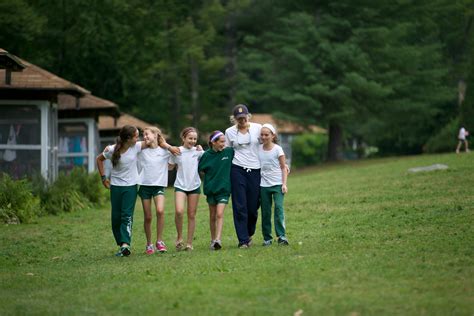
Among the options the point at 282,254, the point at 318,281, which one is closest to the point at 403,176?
the point at 282,254

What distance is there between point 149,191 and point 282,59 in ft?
144

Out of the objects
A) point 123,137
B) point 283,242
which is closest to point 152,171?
point 123,137

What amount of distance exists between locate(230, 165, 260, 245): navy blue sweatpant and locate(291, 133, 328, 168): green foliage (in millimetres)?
66628

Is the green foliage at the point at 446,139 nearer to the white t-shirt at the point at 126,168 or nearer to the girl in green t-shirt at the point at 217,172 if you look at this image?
the girl in green t-shirt at the point at 217,172

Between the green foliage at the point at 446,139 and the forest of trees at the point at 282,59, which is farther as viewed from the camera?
the green foliage at the point at 446,139

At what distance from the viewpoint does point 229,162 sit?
44.9ft

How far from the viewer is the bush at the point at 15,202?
68.9ft

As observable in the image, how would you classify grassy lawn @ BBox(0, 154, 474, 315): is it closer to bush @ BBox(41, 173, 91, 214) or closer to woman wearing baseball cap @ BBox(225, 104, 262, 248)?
woman wearing baseball cap @ BBox(225, 104, 262, 248)

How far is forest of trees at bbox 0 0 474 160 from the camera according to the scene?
43156mm

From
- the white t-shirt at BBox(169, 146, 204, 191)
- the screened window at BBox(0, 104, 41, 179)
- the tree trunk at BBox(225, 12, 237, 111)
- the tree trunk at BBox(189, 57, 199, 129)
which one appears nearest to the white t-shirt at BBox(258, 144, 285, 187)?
the white t-shirt at BBox(169, 146, 204, 191)

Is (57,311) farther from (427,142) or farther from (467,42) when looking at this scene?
(467,42)

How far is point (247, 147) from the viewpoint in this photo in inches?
537

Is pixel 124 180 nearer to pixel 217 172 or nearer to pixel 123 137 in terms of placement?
pixel 123 137

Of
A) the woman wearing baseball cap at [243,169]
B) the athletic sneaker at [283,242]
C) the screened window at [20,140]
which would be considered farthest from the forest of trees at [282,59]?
the athletic sneaker at [283,242]
